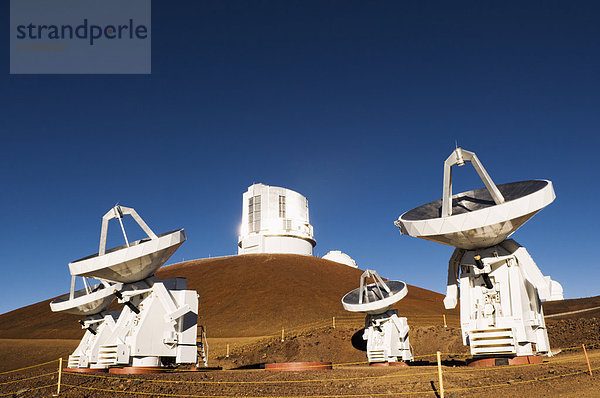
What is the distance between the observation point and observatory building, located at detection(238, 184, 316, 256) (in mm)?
78062

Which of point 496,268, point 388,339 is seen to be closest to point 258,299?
point 388,339

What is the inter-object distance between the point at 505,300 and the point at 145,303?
54.2 feet

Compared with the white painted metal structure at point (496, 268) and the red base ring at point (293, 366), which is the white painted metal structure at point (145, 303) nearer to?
the red base ring at point (293, 366)

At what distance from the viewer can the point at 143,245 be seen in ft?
66.2

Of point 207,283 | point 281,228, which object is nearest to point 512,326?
point 207,283

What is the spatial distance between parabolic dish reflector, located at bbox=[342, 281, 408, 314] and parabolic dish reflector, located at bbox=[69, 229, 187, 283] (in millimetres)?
10624

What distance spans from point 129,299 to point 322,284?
154 feet

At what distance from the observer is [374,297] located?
26.9m

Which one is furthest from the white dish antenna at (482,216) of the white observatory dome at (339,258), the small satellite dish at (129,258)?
the white observatory dome at (339,258)

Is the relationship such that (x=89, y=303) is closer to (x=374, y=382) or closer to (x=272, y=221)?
(x=374, y=382)

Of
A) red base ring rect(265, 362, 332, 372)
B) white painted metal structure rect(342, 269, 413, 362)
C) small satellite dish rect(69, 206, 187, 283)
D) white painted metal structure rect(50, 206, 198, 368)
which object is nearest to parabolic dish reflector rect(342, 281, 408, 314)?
white painted metal structure rect(342, 269, 413, 362)

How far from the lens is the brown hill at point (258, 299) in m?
53.0

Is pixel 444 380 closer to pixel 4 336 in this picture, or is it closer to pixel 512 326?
pixel 512 326

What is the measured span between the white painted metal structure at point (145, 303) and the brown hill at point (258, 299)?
2683 cm
